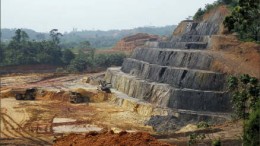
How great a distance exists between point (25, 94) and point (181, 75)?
2800cm

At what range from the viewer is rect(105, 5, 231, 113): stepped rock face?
144ft

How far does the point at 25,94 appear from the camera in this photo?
64.8 meters

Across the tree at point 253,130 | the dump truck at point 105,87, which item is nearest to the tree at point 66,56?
the dump truck at point 105,87

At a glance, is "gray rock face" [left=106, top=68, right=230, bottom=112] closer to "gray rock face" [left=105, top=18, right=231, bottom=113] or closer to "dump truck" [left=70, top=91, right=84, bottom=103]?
"gray rock face" [left=105, top=18, right=231, bottom=113]

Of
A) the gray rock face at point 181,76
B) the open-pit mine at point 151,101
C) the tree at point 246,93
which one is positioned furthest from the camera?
the gray rock face at point 181,76

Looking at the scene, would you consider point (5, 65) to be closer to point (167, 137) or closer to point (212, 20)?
point (212, 20)

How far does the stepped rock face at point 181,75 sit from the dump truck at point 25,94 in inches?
502

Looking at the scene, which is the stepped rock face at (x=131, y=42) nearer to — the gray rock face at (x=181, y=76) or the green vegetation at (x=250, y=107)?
the gray rock face at (x=181, y=76)

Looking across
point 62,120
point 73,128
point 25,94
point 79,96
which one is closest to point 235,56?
point 73,128

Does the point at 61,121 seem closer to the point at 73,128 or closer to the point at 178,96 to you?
the point at 73,128

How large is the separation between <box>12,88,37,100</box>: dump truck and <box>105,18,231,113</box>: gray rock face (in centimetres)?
1275

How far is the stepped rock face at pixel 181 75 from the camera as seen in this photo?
144 ft

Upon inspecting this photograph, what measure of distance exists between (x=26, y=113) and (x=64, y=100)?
1050 centimetres

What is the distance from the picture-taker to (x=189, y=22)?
238 ft
